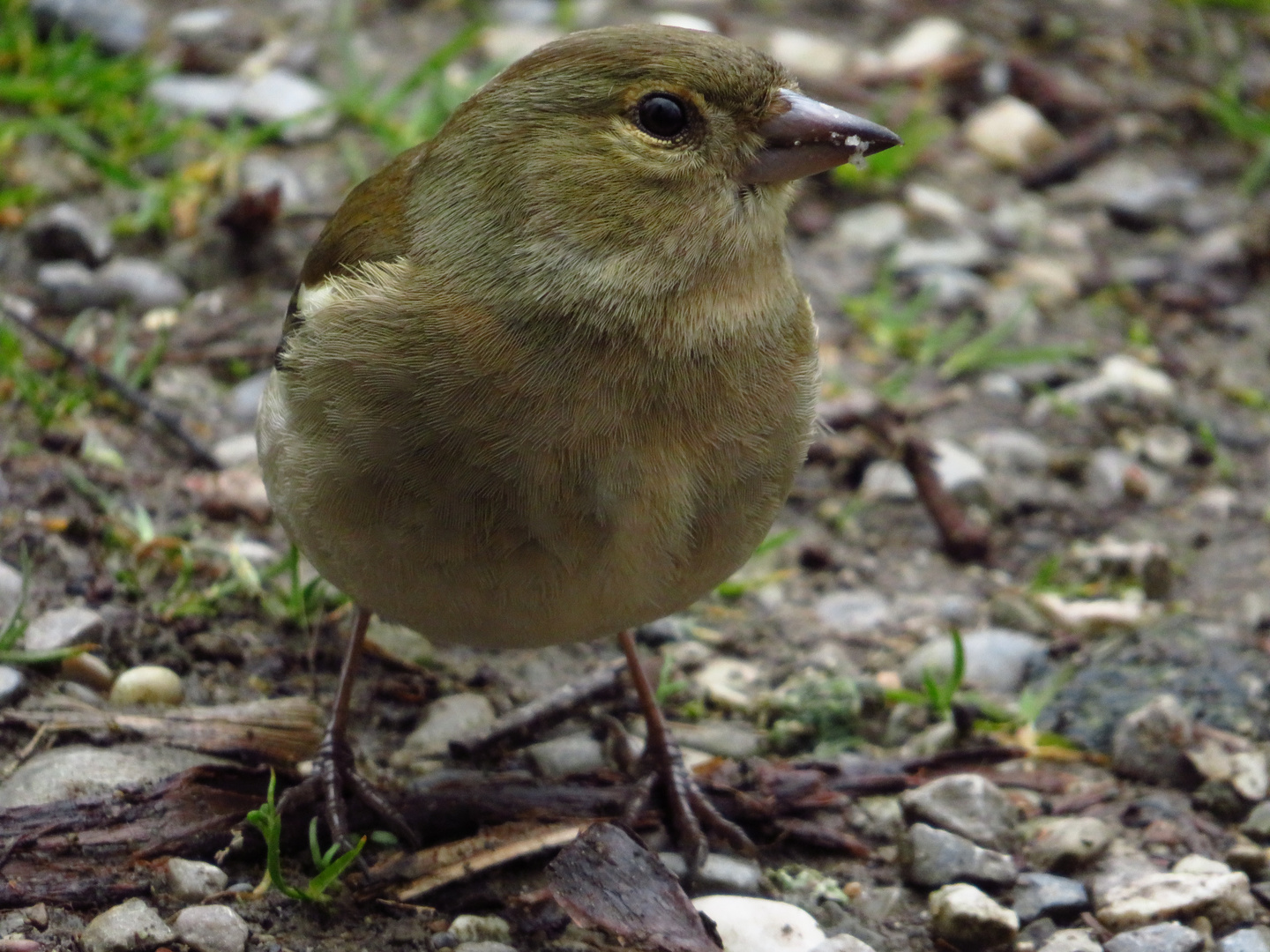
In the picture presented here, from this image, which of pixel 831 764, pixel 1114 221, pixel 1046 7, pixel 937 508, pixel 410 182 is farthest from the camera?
pixel 1046 7

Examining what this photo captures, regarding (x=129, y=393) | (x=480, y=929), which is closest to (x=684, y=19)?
(x=129, y=393)

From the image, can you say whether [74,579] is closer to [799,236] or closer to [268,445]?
[268,445]

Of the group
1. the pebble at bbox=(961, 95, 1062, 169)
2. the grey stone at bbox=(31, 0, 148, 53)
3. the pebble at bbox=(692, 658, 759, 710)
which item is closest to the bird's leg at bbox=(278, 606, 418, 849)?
the pebble at bbox=(692, 658, 759, 710)

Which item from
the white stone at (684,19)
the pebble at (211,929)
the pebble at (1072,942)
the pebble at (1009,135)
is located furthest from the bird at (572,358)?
the pebble at (1009,135)

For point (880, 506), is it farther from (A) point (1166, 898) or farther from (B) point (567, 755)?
(A) point (1166, 898)

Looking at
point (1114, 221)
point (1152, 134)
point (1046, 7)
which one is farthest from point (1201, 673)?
point (1046, 7)
